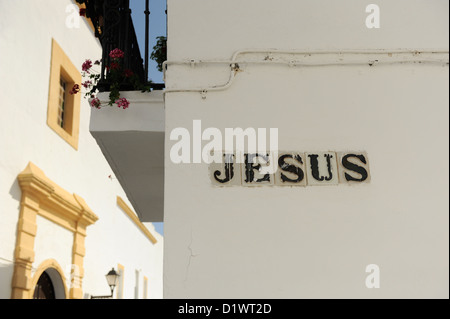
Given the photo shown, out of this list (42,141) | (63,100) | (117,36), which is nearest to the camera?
(117,36)

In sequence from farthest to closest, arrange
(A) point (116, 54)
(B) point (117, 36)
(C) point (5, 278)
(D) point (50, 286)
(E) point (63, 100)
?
(E) point (63, 100) → (D) point (50, 286) → (C) point (5, 278) → (B) point (117, 36) → (A) point (116, 54)

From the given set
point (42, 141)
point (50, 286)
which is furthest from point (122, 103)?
point (50, 286)

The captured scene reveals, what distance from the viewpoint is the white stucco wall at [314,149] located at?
3.36 meters

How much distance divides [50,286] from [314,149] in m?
7.64

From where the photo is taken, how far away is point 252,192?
3523 millimetres

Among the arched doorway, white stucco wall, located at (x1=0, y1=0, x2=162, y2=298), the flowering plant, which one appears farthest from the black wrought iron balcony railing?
the arched doorway

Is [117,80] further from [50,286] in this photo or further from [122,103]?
[50,286]

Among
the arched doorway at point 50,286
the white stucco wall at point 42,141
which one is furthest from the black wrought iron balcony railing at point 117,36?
the arched doorway at point 50,286

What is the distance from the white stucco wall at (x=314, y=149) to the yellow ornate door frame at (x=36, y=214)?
5440 millimetres

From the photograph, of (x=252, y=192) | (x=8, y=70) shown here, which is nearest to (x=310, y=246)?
(x=252, y=192)

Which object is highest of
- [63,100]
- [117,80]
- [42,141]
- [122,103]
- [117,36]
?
[63,100]

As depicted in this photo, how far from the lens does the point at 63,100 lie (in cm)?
1119

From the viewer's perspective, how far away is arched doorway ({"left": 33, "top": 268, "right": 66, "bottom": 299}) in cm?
922
